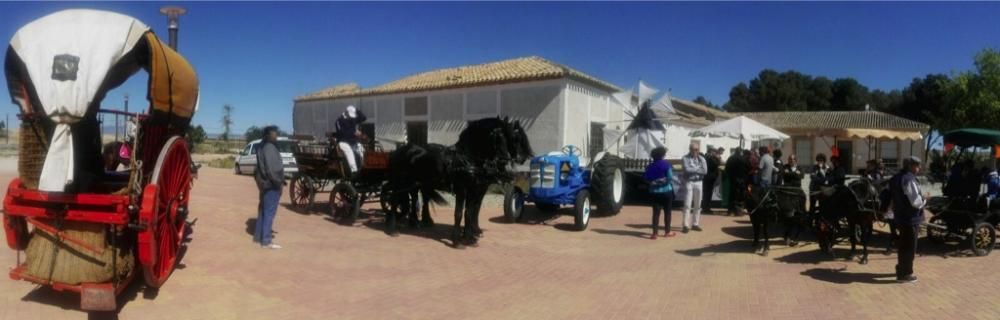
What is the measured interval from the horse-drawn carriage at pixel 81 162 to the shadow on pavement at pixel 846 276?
6.92 metres

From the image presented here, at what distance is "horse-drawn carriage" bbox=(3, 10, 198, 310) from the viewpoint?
4.14 meters

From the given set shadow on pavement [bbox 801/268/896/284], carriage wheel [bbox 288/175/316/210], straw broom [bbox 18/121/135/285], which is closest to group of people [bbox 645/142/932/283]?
shadow on pavement [bbox 801/268/896/284]

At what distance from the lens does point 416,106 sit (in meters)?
24.0

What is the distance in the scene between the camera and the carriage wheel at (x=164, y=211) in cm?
449

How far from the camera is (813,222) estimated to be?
8.26 m

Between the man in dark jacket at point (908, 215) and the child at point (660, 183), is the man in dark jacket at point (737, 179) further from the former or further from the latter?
the man in dark jacket at point (908, 215)

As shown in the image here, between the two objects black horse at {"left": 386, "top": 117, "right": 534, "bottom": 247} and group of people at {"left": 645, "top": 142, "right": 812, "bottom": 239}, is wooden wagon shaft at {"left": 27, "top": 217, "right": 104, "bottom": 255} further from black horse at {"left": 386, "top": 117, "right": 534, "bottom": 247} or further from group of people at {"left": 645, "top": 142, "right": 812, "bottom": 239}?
group of people at {"left": 645, "top": 142, "right": 812, "bottom": 239}

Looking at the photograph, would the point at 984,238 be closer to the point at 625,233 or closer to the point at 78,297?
the point at 625,233

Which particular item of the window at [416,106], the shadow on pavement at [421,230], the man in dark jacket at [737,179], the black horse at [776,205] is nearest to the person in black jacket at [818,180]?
the black horse at [776,205]

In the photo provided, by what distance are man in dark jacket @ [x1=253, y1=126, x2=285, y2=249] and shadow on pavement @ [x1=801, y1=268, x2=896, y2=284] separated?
6.59m

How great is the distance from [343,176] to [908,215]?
819 centimetres

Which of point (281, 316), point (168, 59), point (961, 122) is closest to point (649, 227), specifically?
point (281, 316)

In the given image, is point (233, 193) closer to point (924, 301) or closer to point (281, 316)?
point (281, 316)

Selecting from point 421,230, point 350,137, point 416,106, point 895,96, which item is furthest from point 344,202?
point 895,96
